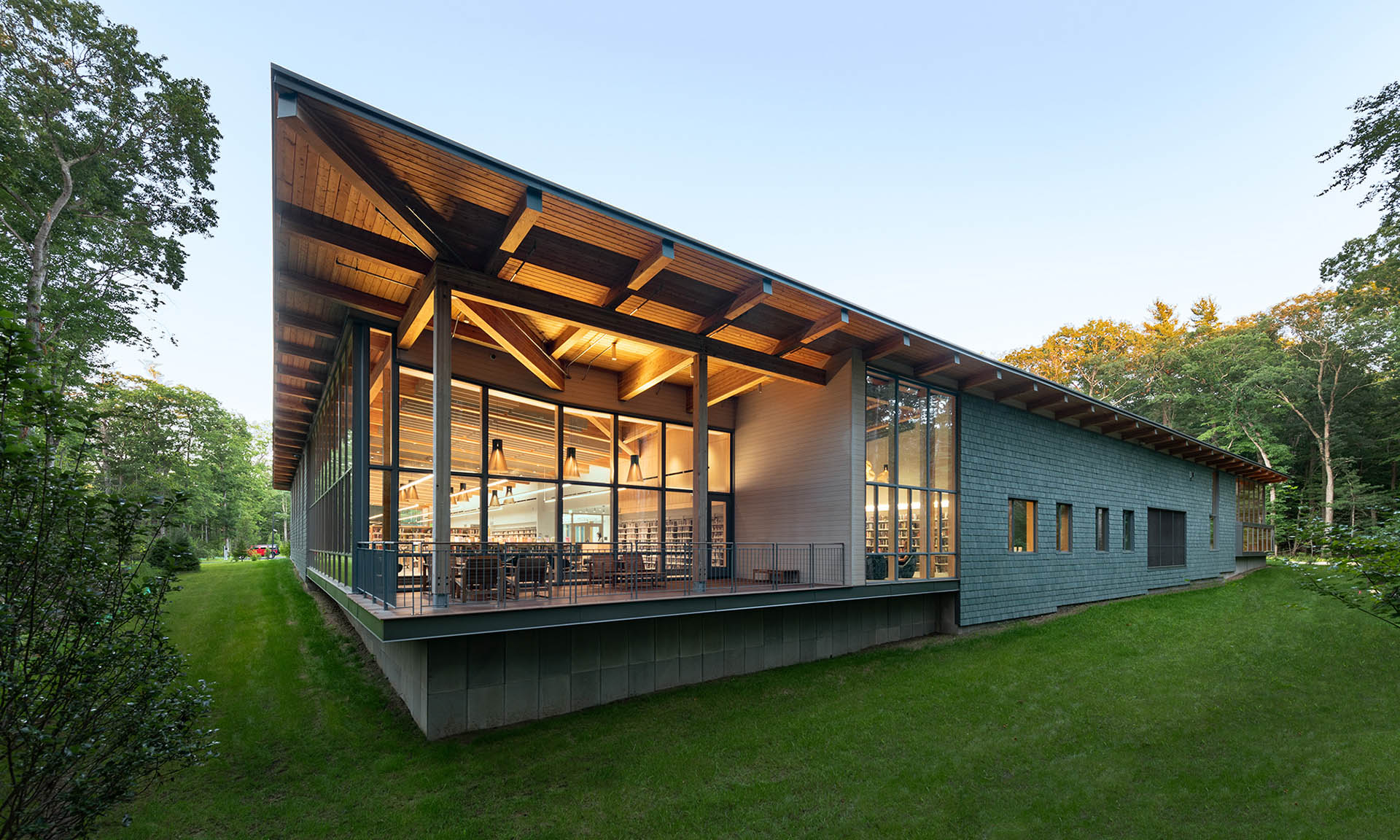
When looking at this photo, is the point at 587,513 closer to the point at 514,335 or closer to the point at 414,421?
the point at 414,421

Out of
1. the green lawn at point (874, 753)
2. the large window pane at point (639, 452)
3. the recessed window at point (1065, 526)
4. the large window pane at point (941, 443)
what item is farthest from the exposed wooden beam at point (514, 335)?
the recessed window at point (1065, 526)

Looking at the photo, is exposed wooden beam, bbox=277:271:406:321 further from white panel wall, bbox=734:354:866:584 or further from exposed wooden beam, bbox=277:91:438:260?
white panel wall, bbox=734:354:866:584

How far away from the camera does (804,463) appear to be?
12.3 metres

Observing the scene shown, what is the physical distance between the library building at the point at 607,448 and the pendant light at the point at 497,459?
0.07 metres

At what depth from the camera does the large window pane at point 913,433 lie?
40.0 feet

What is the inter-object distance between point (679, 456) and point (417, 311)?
655 cm

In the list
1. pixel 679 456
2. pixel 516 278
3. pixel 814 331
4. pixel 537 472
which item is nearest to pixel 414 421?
pixel 537 472

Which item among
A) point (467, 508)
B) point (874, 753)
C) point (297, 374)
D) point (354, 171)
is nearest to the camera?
point (354, 171)

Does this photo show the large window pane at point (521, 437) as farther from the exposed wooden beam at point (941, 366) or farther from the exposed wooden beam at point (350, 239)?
the exposed wooden beam at point (941, 366)

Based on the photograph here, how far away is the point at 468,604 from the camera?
7.01 metres

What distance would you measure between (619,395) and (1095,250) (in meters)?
41.3

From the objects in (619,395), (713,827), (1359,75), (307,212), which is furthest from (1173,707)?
(1359,75)

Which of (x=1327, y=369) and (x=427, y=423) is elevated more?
(x=1327, y=369)

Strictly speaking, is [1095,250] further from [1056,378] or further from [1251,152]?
[1251,152]
